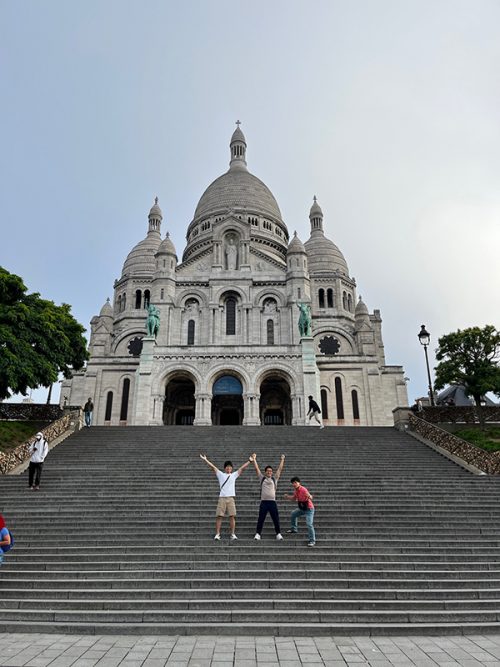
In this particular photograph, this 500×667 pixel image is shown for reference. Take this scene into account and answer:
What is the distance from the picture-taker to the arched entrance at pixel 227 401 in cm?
3166

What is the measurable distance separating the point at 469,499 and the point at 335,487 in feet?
11.2

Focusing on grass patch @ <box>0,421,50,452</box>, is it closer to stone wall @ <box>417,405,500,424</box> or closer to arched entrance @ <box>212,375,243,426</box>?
arched entrance @ <box>212,375,243,426</box>

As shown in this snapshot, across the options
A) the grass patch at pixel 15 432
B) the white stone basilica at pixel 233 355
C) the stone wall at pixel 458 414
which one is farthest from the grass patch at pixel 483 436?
the grass patch at pixel 15 432

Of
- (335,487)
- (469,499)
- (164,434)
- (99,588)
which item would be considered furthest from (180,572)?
(164,434)

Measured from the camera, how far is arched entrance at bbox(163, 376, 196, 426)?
35.0 m

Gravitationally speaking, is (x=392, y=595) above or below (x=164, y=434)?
below

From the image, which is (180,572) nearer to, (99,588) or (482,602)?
(99,588)

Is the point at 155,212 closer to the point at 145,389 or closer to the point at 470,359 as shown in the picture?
the point at 145,389

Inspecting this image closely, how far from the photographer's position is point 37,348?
2188cm

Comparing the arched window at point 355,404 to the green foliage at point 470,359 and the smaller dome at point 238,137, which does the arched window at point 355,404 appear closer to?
the green foliage at point 470,359

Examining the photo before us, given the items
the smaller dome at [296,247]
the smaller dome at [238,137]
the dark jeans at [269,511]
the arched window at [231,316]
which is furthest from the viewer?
the smaller dome at [238,137]

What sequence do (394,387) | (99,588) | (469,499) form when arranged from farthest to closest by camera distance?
(394,387) → (469,499) → (99,588)

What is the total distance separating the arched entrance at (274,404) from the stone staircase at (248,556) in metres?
19.4

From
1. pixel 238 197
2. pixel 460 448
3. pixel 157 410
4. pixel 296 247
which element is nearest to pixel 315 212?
pixel 238 197
